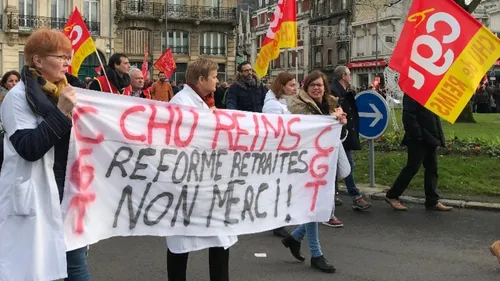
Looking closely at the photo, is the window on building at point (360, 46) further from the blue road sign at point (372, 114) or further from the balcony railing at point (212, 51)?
the blue road sign at point (372, 114)

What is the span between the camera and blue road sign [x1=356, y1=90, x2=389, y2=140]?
30.0ft

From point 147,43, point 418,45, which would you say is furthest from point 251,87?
point 147,43

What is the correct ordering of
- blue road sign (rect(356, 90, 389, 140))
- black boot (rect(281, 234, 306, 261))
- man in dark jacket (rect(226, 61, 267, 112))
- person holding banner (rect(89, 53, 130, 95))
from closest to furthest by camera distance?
black boot (rect(281, 234, 306, 261)), person holding banner (rect(89, 53, 130, 95)), man in dark jacket (rect(226, 61, 267, 112)), blue road sign (rect(356, 90, 389, 140))

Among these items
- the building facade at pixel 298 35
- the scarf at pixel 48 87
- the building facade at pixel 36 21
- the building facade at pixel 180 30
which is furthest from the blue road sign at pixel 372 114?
the building facade at pixel 298 35

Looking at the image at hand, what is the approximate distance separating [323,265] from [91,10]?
125 ft

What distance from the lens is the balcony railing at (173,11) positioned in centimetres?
4219

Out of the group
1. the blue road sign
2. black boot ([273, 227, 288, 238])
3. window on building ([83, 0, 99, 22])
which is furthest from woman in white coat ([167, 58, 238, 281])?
window on building ([83, 0, 99, 22])

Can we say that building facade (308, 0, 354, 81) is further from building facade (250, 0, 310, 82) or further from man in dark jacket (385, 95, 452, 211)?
man in dark jacket (385, 95, 452, 211)

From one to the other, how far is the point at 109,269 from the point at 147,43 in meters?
39.3

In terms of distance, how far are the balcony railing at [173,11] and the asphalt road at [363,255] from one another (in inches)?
1467

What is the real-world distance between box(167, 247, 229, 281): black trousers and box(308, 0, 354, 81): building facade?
60.7 meters

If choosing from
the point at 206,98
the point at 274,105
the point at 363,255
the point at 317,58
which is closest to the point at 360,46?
the point at 317,58

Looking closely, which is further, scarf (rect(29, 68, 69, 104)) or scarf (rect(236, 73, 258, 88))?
scarf (rect(236, 73, 258, 88))

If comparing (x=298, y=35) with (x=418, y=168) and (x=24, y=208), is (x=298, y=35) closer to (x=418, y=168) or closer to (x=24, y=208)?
(x=418, y=168)
